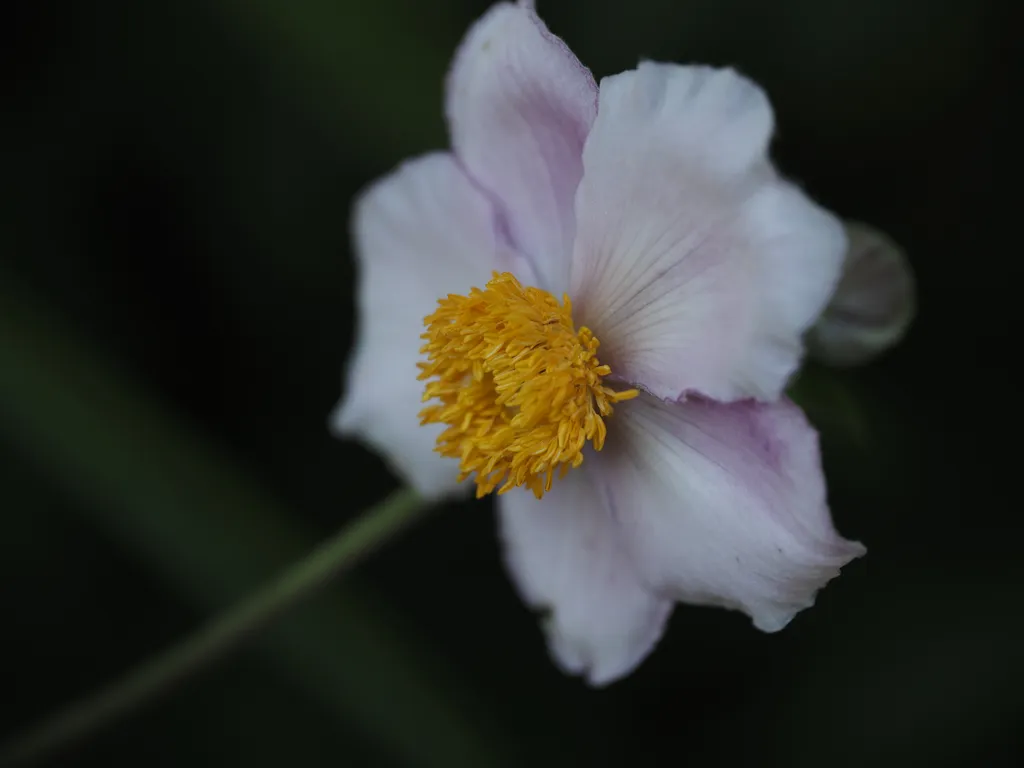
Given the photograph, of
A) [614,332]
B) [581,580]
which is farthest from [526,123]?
[581,580]

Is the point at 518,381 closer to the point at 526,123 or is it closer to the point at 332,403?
the point at 526,123

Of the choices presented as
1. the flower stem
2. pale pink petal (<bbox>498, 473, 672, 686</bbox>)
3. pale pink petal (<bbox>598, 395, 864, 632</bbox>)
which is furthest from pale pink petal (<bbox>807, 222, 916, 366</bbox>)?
the flower stem

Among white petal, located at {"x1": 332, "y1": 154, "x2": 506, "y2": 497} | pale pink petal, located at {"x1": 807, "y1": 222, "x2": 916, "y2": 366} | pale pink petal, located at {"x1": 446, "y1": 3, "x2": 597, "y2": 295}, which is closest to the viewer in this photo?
pale pink petal, located at {"x1": 446, "y1": 3, "x2": 597, "y2": 295}

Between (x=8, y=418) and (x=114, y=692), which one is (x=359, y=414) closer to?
(x=114, y=692)

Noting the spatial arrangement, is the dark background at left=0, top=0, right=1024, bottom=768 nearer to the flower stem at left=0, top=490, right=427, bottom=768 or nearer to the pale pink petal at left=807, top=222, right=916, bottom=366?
the flower stem at left=0, top=490, right=427, bottom=768

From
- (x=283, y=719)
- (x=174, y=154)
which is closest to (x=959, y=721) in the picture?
(x=283, y=719)
